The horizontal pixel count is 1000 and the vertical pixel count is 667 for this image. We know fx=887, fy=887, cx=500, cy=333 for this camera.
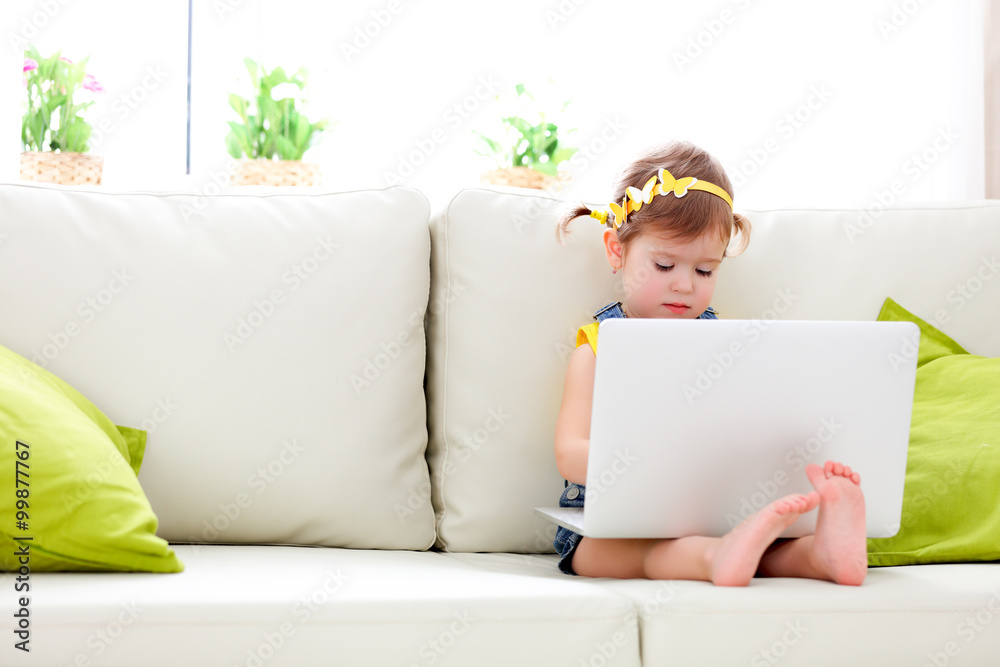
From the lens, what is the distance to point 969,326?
62.7 inches

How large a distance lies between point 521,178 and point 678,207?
27.9 inches

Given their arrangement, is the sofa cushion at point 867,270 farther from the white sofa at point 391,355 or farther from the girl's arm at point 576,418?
the girl's arm at point 576,418

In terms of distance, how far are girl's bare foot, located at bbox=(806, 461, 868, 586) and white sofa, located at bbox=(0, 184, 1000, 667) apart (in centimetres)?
3

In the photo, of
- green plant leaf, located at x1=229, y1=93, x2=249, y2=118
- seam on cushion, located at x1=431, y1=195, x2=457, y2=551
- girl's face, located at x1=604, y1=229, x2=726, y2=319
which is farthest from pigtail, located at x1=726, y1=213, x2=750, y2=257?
green plant leaf, located at x1=229, y1=93, x2=249, y2=118

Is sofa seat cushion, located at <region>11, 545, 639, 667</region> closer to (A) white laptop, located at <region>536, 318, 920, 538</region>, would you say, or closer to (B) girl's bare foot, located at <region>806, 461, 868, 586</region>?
(A) white laptop, located at <region>536, 318, 920, 538</region>

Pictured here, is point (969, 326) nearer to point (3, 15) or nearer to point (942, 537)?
point (942, 537)

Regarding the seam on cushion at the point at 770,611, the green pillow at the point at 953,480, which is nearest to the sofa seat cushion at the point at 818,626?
the seam on cushion at the point at 770,611

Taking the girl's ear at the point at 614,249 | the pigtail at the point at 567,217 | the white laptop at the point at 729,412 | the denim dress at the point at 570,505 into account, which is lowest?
the denim dress at the point at 570,505

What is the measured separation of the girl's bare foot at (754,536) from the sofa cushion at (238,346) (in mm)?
545

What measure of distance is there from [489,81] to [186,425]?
54.3 inches

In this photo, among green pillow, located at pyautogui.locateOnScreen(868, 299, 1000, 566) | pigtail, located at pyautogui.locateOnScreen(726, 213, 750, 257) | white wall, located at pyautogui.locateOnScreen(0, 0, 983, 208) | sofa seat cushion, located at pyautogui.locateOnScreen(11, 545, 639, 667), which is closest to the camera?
sofa seat cushion, located at pyautogui.locateOnScreen(11, 545, 639, 667)

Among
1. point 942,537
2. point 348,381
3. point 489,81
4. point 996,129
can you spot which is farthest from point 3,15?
point 996,129

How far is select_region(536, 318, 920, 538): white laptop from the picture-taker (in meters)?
1.05

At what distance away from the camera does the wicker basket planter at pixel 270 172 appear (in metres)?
1.97
